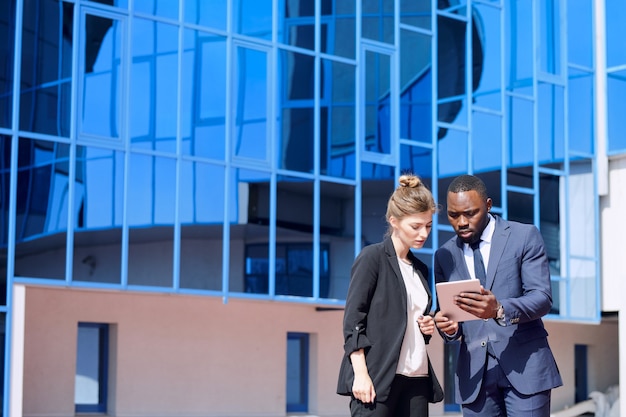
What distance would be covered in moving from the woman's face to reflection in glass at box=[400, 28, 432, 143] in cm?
1034

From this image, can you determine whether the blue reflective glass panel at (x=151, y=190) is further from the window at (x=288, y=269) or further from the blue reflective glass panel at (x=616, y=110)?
the blue reflective glass panel at (x=616, y=110)

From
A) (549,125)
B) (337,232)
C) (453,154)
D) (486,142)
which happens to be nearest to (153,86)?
(337,232)

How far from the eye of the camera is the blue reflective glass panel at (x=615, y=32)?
16.3 meters

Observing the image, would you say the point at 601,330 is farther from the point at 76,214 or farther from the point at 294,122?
the point at 76,214

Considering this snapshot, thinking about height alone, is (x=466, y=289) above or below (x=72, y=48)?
below

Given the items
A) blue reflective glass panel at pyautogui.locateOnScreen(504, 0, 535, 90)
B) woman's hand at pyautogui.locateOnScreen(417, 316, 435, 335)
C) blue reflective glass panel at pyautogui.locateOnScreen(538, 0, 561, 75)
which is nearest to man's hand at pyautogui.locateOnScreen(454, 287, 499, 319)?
woman's hand at pyautogui.locateOnScreen(417, 316, 435, 335)

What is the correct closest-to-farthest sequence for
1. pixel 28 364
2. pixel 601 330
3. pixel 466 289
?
pixel 466 289
pixel 28 364
pixel 601 330

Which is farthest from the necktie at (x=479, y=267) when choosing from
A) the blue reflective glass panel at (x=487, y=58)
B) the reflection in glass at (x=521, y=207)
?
the reflection in glass at (x=521, y=207)

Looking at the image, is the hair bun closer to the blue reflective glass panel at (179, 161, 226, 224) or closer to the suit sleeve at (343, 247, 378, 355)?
the suit sleeve at (343, 247, 378, 355)

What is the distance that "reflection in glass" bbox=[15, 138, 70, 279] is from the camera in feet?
35.8

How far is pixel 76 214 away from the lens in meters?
11.3

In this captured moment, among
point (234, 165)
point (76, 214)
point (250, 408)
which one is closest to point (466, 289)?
point (76, 214)

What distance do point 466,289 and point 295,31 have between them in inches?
390

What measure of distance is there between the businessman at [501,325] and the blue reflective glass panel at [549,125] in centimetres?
1216
